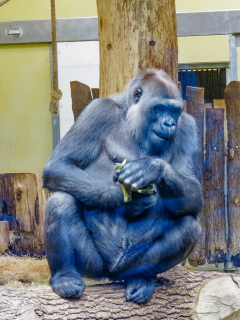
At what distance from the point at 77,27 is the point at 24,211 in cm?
107

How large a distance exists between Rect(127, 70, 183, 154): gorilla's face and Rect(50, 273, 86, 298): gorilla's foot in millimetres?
649

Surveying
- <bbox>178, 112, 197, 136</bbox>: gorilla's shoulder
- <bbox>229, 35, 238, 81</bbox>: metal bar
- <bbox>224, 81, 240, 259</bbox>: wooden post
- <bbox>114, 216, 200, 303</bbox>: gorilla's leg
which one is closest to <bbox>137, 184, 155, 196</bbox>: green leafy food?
<bbox>114, 216, 200, 303</bbox>: gorilla's leg

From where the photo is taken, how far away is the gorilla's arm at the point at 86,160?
238 centimetres

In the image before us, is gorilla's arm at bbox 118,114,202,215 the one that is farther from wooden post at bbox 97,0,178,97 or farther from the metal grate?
wooden post at bbox 97,0,178,97

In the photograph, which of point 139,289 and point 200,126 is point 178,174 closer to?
point 139,289

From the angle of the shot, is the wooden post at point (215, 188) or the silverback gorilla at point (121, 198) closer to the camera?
the silverback gorilla at point (121, 198)

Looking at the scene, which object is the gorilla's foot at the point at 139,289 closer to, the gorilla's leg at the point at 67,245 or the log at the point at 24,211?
the gorilla's leg at the point at 67,245

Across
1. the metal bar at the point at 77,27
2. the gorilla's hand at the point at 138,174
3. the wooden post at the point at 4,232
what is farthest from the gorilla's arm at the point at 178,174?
the wooden post at the point at 4,232

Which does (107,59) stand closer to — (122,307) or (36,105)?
(36,105)

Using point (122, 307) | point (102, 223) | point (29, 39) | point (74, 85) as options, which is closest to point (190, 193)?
point (102, 223)

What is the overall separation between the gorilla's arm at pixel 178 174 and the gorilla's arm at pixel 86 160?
0.62 ft

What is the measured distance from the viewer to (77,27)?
2.57 m

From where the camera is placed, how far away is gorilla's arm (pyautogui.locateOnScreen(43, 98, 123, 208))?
2.38m

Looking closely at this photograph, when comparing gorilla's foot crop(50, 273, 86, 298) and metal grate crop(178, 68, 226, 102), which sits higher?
metal grate crop(178, 68, 226, 102)
